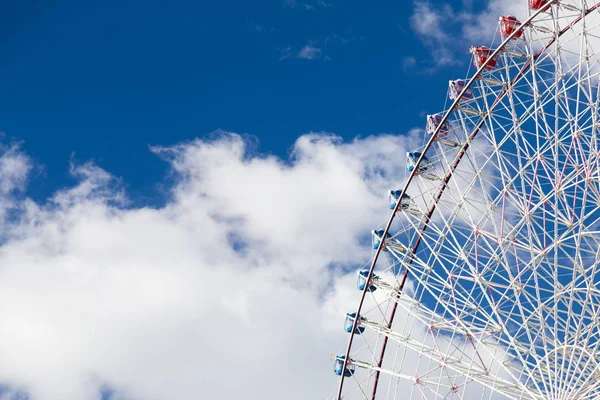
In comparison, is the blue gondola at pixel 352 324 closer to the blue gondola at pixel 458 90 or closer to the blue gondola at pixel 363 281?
the blue gondola at pixel 363 281

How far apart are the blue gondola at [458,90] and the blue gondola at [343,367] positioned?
14067 millimetres

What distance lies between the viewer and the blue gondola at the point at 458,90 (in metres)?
39.6

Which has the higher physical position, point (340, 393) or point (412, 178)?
point (412, 178)

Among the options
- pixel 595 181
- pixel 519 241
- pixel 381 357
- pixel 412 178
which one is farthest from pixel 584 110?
pixel 381 357

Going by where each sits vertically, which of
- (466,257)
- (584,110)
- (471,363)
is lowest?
(471,363)

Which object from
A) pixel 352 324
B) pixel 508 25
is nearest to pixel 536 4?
pixel 508 25

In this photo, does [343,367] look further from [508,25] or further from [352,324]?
[508,25]

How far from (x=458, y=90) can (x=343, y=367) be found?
1472 centimetres

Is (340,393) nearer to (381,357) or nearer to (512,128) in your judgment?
(381,357)

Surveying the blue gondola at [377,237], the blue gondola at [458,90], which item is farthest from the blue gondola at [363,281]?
the blue gondola at [458,90]

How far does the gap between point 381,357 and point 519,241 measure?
9.81m

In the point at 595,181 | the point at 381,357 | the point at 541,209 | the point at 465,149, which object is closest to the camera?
the point at 595,181

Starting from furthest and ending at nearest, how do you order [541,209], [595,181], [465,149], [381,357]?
[381,357], [465,149], [541,209], [595,181]

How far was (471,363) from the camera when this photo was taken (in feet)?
126
